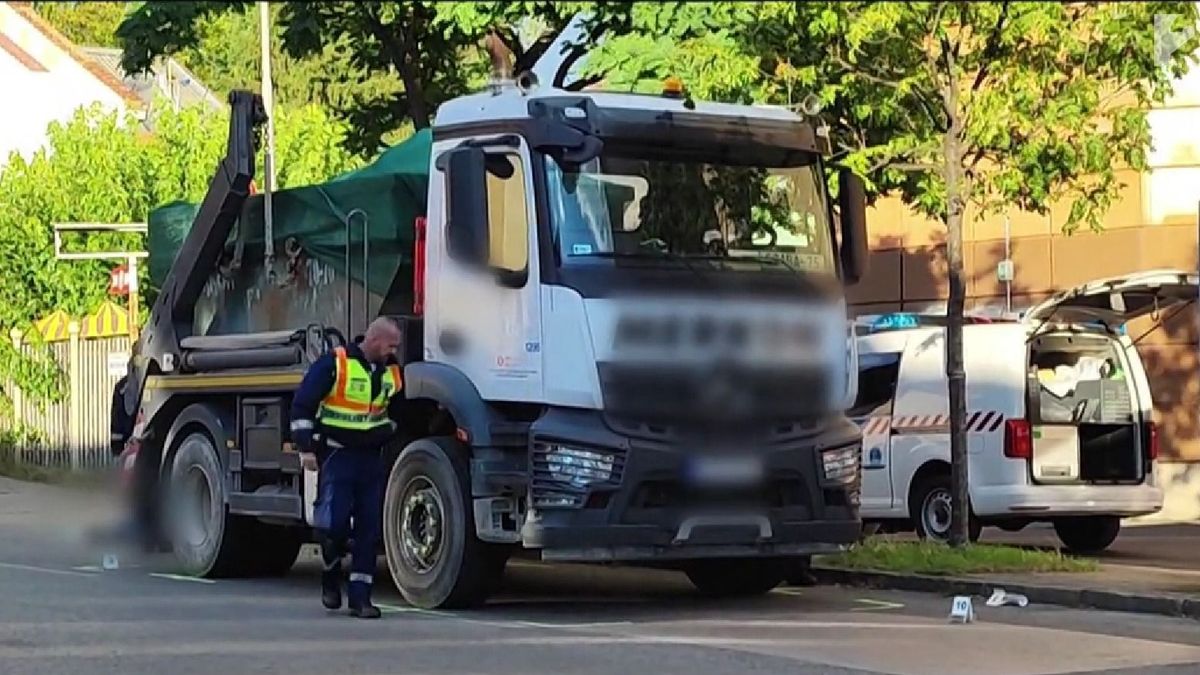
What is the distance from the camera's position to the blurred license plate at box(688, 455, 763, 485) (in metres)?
11.6

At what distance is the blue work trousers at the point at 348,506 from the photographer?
11930 mm

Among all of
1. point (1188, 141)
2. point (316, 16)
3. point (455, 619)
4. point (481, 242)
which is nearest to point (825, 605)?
point (455, 619)

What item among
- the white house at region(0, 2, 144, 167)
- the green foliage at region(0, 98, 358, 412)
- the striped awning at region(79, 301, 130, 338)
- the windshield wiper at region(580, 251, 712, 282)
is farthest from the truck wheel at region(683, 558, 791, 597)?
the green foliage at region(0, 98, 358, 412)

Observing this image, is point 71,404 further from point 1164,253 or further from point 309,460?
point 309,460

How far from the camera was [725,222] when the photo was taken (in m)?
11.9

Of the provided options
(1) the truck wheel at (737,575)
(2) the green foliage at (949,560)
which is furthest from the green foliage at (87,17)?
(2) the green foliage at (949,560)

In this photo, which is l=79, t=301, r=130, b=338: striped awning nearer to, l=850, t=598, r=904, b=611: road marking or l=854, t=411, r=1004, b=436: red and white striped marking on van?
l=854, t=411, r=1004, b=436: red and white striped marking on van

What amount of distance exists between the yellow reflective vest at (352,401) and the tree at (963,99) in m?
2.39

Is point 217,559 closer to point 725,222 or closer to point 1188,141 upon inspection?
point 725,222

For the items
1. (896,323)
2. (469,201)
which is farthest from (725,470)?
(896,323)

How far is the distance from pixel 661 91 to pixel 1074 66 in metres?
3.15

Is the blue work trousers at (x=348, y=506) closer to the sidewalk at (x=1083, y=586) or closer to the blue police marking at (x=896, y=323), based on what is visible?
the sidewalk at (x=1083, y=586)

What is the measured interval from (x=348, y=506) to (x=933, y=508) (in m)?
6.21

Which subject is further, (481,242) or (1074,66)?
(1074,66)
